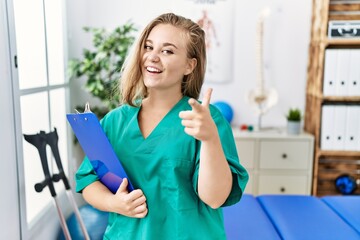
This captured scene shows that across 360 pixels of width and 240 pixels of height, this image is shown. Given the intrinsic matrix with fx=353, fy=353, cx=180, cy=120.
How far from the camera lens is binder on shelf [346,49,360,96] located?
2453mm

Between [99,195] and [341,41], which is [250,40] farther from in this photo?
[99,195]

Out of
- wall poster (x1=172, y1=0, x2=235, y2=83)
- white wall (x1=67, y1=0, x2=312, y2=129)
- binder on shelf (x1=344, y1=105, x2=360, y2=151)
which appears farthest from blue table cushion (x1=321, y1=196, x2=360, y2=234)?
wall poster (x1=172, y1=0, x2=235, y2=83)

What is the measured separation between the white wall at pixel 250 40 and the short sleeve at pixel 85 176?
6.38ft

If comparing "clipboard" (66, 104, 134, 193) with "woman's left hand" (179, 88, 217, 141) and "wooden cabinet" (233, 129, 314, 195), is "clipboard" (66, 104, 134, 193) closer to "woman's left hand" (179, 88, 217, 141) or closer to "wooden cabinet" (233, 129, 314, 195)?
"woman's left hand" (179, 88, 217, 141)

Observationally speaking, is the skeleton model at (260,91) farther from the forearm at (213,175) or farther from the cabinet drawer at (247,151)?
the forearm at (213,175)

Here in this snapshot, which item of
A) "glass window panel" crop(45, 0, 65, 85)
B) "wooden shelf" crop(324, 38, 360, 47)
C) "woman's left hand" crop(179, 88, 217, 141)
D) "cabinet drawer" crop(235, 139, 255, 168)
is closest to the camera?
"woman's left hand" crop(179, 88, 217, 141)

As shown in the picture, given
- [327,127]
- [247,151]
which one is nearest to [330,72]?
[327,127]

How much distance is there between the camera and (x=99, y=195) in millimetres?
844

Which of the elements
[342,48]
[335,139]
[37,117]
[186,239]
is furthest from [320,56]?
[186,239]

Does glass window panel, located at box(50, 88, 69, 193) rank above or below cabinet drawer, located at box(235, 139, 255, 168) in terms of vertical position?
above

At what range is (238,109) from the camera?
9.45 feet

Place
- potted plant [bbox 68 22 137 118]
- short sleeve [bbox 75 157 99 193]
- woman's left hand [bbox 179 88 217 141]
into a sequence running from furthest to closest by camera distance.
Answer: potted plant [bbox 68 22 137 118] < short sleeve [bbox 75 157 99 193] < woman's left hand [bbox 179 88 217 141]

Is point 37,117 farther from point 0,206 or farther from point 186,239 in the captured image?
point 186,239

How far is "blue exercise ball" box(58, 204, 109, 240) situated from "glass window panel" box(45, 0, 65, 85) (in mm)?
807
